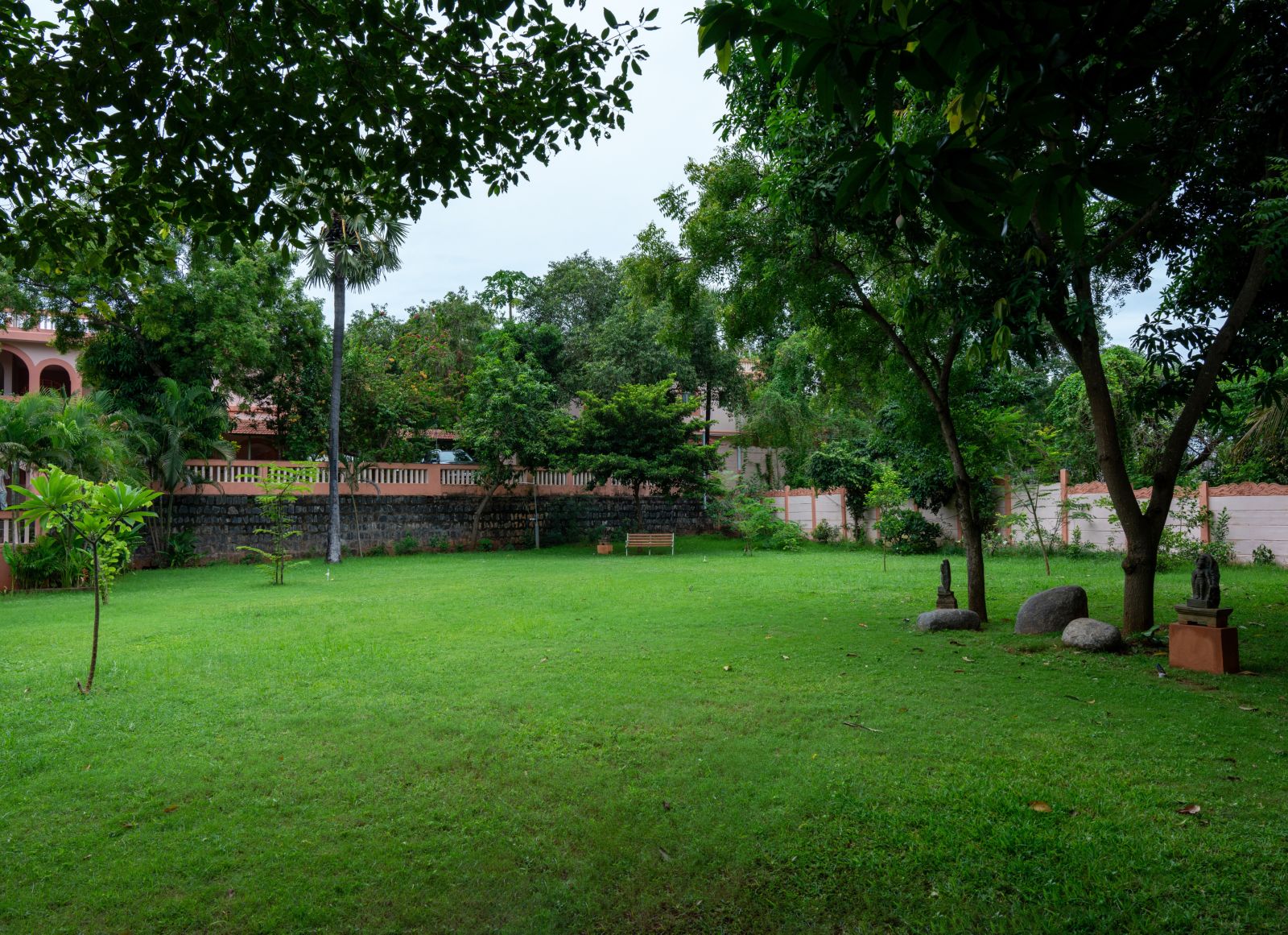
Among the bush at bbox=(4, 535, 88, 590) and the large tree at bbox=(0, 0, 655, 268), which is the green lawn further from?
the bush at bbox=(4, 535, 88, 590)

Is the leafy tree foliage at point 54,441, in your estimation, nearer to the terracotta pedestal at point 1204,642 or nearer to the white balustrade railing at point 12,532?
the white balustrade railing at point 12,532

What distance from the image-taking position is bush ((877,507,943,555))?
1742 cm

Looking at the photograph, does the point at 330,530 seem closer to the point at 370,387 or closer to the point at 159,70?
the point at 370,387

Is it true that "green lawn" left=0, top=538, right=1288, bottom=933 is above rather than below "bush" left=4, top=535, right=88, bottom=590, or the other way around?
below

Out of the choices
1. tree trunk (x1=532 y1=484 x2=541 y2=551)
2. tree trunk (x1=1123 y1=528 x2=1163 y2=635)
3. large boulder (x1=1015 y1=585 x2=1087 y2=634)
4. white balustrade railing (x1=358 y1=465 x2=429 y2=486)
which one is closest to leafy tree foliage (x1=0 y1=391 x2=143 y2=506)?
white balustrade railing (x1=358 y1=465 x2=429 y2=486)

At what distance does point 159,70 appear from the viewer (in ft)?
10.3

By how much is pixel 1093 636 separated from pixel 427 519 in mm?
15486

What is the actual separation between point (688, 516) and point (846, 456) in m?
5.79

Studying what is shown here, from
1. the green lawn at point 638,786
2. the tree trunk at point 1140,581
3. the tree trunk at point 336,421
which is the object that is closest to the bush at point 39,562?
the tree trunk at point 336,421

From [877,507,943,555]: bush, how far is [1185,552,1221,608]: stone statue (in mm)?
11737

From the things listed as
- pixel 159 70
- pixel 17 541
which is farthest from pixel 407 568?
pixel 159 70

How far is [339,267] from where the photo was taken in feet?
51.0

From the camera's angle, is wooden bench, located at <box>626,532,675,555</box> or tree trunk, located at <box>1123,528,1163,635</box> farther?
wooden bench, located at <box>626,532,675,555</box>

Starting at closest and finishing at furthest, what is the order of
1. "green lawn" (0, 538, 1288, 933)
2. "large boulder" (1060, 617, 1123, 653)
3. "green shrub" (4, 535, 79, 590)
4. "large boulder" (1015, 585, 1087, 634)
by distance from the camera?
"green lawn" (0, 538, 1288, 933)
"large boulder" (1060, 617, 1123, 653)
"large boulder" (1015, 585, 1087, 634)
"green shrub" (4, 535, 79, 590)
